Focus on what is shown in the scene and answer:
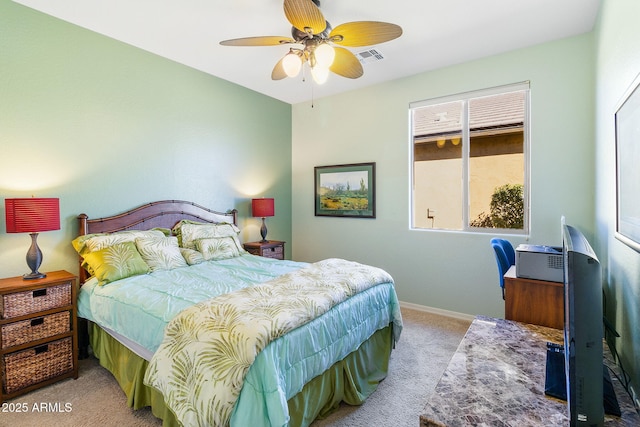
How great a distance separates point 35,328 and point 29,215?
0.85m

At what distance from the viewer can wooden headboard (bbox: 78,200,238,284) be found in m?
2.96

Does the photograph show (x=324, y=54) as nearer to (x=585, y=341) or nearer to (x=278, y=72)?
(x=278, y=72)

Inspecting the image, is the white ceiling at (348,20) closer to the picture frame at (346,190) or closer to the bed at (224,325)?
the picture frame at (346,190)

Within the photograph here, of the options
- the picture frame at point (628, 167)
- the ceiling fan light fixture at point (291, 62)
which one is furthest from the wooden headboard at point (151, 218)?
the picture frame at point (628, 167)

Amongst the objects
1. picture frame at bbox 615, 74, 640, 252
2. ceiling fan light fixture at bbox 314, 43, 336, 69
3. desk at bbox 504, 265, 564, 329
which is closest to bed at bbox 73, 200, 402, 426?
desk at bbox 504, 265, 564, 329

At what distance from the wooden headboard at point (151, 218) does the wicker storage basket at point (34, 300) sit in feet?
Answer: 1.59

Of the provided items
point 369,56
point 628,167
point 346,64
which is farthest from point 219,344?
point 369,56

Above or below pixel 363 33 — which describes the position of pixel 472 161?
below

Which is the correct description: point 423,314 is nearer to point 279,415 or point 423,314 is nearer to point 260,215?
point 260,215

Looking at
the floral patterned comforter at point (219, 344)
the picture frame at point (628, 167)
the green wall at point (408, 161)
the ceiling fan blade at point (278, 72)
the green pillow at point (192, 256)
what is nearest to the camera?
the picture frame at point (628, 167)

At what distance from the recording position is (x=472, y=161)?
3762 millimetres

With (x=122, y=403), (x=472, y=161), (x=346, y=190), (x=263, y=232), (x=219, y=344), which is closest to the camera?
(x=219, y=344)

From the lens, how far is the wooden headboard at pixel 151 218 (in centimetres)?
296

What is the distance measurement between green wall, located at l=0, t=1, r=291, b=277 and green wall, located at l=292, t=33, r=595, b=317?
1.10 metres
